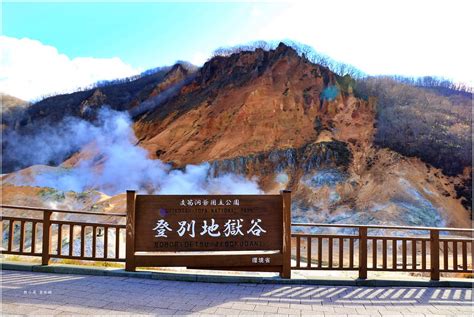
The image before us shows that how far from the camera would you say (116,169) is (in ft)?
88.6

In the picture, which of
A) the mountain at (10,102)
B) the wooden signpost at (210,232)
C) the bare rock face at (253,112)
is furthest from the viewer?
the mountain at (10,102)

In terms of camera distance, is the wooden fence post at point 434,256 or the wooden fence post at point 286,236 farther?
the wooden fence post at point 434,256

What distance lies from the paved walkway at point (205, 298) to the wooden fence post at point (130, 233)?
10.6 inches

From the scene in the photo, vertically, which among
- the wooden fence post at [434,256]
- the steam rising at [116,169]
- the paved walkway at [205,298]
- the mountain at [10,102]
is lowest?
the paved walkway at [205,298]

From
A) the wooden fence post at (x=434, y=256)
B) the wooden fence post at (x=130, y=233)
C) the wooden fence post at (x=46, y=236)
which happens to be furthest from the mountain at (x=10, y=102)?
the wooden fence post at (x=434, y=256)

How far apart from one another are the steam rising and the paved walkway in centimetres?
1713

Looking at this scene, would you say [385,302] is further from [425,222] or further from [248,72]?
[248,72]

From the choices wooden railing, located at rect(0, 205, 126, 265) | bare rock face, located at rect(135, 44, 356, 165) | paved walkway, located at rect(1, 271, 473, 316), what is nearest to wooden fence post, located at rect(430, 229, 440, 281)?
paved walkway, located at rect(1, 271, 473, 316)

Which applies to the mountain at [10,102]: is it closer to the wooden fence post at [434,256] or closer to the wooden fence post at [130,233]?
the wooden fence post at [130,233]

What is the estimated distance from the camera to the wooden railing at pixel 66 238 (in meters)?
5.60

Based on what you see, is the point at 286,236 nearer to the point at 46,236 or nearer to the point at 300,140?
the point at 46,236

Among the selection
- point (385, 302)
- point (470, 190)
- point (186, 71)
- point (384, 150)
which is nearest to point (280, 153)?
point (384, 150)

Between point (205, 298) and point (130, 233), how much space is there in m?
1.71

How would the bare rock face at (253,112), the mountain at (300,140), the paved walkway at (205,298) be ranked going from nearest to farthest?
the paved walkway at (205,298), the mountain at (300,140), the bare rock face at (253,112)
